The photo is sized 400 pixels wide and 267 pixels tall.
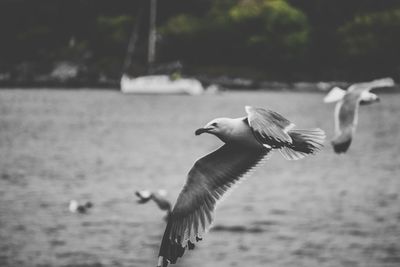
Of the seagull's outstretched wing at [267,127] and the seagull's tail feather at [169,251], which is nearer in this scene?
the seagull's outstretched wing at [267,127]

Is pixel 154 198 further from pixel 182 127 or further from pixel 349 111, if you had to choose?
pixel 182 127

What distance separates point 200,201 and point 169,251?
0.54 meters

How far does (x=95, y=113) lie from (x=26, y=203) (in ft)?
114

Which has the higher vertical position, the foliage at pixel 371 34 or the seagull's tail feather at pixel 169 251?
the foliage at pixel 371 34

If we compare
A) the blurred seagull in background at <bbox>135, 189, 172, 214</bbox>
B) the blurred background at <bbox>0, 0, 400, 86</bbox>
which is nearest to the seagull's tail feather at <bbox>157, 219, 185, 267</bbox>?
the blurred seagull in background at <bbox>135, 189, 172, 214</bbox>

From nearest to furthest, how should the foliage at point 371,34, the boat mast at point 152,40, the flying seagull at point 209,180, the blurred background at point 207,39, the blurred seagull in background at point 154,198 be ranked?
the flying seagull at point 209,180 < the blurred seagull in background at point 154,198 < the foliage at point 371,34 < the blurred background at point 207,39 < the boat mast at point 152,40

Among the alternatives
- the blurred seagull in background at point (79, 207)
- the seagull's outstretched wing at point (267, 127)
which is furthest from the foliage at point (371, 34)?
the seagull's outstretched wing at point (267, 127)

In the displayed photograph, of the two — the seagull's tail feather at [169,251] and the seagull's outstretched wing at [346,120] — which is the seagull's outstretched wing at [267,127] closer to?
the seagull's tail feather at [169,251]

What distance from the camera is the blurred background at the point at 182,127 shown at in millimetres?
19312

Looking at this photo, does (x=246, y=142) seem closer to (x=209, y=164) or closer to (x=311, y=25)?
(x=209, y=164)

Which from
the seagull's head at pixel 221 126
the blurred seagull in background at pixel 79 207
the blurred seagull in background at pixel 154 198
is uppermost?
the seagull's head at pixel 221 126

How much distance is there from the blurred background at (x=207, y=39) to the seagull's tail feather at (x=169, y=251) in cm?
6834

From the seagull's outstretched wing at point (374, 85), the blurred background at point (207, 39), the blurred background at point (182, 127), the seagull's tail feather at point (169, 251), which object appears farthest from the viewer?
the blurred background at point (207, 39)

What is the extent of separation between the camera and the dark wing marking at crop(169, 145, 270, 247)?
8.20m
